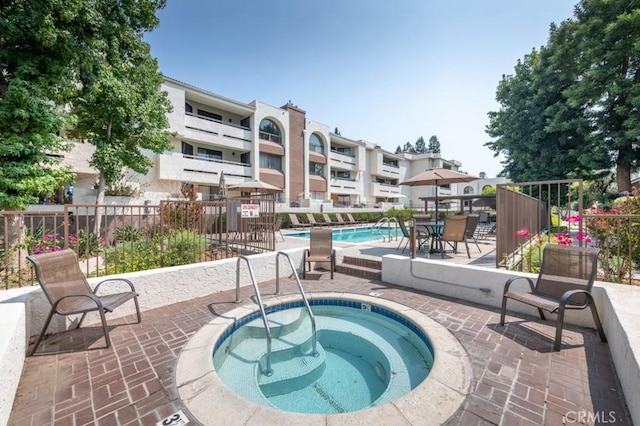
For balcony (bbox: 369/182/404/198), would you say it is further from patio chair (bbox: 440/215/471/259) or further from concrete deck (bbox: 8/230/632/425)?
concrete deck (bbox: 8/230/632/425)

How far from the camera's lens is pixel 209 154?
2184 centimetres

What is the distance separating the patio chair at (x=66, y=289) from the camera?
9.64 feet

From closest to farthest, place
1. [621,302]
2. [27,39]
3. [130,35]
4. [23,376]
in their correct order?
[23,376]
[621,302]
[27,39]
[130,35]

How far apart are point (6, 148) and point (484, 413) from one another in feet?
33.0

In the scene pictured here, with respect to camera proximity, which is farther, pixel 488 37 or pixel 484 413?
pixel 488 37

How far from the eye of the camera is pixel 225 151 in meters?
22.7

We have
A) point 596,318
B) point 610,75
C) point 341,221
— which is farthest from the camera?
point 341,221

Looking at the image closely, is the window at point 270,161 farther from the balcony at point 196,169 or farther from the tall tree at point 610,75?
the tall tree at point 610,75

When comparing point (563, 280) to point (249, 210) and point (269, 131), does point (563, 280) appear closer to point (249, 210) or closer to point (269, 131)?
point (249, 210)

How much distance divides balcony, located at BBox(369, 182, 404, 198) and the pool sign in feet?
99.5

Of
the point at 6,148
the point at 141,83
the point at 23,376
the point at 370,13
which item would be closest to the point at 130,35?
the point at 141,83

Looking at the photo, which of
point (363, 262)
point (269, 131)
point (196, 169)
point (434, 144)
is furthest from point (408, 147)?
point (363, 262)

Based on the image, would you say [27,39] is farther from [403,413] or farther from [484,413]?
[484,413]

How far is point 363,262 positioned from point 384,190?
31.4m
